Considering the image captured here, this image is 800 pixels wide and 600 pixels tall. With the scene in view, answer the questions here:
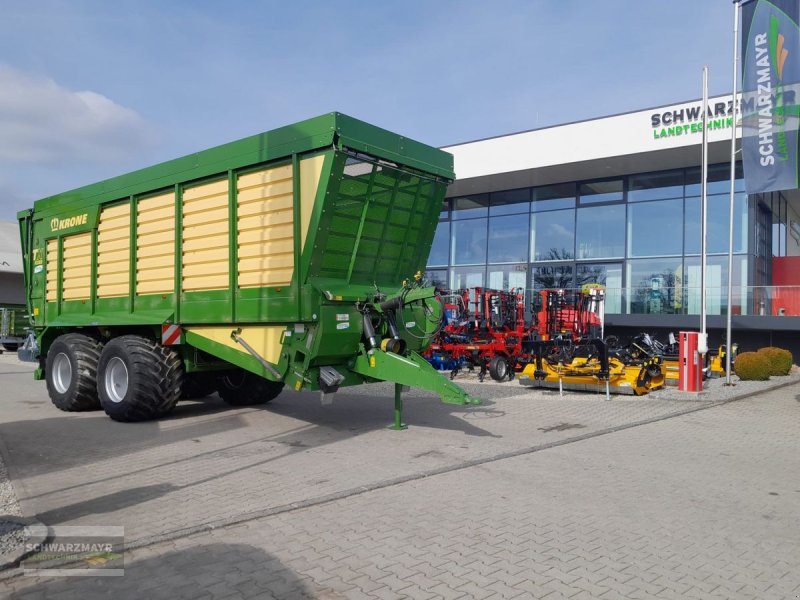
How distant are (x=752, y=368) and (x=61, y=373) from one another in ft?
50.7

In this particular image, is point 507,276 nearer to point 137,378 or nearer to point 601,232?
point 601,232

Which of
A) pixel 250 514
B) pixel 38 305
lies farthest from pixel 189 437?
pixel 38 305

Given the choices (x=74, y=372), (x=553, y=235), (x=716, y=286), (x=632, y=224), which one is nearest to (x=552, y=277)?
(x=553, y=235)

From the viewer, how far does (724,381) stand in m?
15.6

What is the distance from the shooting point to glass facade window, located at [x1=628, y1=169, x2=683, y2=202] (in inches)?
851

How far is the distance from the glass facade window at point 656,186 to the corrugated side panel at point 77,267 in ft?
59.7

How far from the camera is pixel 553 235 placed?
79.4 ft

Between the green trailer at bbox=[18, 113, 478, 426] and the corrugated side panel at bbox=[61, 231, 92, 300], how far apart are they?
61mm

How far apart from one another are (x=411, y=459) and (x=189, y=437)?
10.1ft

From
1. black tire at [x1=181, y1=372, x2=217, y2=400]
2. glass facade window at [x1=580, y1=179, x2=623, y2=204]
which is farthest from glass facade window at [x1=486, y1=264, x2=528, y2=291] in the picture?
black tire at [x1=181, y1=372, x2=217, y2=400]

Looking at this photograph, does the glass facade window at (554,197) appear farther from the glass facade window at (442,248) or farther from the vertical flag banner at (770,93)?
the vertical flag banner at (770,93)

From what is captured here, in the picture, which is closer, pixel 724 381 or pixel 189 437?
pixel 189 437

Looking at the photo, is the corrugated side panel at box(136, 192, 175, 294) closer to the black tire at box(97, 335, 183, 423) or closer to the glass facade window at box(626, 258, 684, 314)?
the black tire at box(97, 335, 183, 423)

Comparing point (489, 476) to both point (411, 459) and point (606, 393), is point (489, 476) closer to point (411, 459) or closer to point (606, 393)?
point (411, 459)
